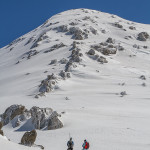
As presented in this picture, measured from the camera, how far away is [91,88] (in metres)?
38.8

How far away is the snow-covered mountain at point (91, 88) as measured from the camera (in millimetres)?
19422

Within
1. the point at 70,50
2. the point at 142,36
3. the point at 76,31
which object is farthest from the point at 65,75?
the point at 142,36

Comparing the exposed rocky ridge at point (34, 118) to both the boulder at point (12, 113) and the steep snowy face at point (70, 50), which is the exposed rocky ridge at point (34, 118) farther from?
the steep snowy face at point (70, 50)

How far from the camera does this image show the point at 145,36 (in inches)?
3113

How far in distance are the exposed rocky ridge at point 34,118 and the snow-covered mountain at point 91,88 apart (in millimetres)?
859

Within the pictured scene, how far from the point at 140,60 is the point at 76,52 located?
48.2 ft

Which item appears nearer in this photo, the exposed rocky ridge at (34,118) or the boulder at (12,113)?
the exposed rocky ridge at (34,118)

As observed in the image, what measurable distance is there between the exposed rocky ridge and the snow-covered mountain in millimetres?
859

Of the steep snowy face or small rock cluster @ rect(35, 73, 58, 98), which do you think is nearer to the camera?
small rock cluster @ rect(35, 73, 58, 98)

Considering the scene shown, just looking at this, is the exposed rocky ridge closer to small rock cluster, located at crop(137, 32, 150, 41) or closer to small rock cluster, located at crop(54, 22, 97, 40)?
small rock cluster, located at crop(54, 22, 97, 40)

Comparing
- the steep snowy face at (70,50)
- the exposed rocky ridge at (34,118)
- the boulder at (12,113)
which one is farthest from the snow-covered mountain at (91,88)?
the boulder at (12,113)

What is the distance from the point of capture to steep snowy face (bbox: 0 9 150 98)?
4747 centimetres

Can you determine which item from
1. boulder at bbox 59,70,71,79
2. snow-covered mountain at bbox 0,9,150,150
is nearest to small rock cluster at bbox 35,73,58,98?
snow-covered mountain at bbox 0,9,150,150

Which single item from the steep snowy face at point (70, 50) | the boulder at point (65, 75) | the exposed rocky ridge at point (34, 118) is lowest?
the exposed rocky ridge at point (34, 118)
